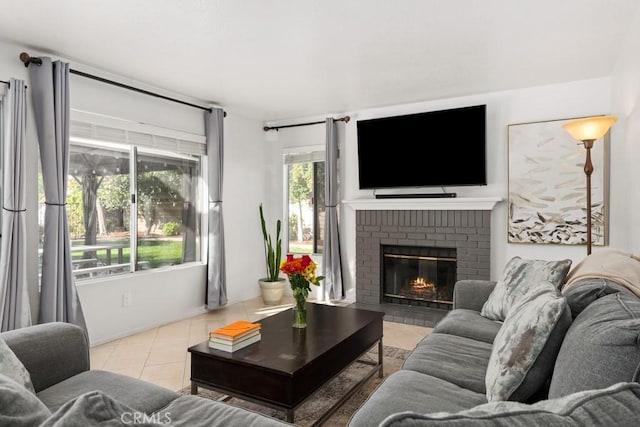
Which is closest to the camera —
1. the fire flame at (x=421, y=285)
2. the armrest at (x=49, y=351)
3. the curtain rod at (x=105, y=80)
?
the armrest at (x=49, y=351)

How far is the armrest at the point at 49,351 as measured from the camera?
167 cm

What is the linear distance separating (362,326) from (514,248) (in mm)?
2409

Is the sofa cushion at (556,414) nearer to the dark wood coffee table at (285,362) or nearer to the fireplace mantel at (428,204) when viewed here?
the dark wood coffee table at (285,362)

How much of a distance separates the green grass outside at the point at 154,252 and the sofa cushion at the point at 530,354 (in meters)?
3.65

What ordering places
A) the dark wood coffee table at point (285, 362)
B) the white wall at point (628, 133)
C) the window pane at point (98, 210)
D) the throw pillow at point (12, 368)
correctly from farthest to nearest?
the window pane at point (98, 210)
the white wall at point (628, 133)
the dark wood coffee table at point (285, 362)
the throw pillow at point (12, 368)

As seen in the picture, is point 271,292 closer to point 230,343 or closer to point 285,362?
point 230,343

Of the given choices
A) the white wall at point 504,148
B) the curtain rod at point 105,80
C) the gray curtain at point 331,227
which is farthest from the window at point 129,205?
the white wall at point 504,148

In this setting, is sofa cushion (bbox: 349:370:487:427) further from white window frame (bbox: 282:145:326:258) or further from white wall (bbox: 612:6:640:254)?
white window frame (bbox: 282:145:326:258)

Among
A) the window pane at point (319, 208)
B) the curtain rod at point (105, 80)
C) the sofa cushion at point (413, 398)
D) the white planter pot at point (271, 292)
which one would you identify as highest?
the curtain rod at point (105, 80)

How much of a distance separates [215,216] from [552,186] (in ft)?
11.8

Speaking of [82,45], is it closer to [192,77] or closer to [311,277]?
[192,77]

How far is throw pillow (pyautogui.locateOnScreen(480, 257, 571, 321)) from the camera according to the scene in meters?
2.45

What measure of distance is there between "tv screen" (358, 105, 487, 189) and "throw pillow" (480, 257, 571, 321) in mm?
1840

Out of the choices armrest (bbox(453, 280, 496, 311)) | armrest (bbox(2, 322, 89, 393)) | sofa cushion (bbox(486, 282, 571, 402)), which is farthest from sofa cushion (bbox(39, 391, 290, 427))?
armrest (bbox(453, 280, 496, 311))
